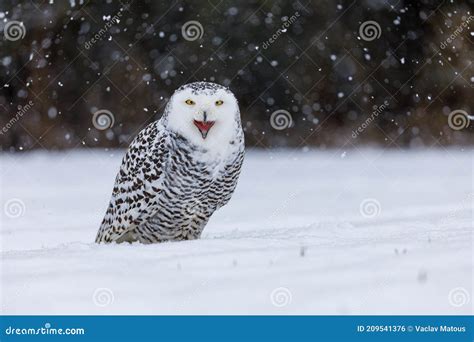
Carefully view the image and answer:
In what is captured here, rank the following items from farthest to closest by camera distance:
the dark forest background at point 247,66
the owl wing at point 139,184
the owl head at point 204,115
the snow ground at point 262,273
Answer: the dark forest background at point 247,66 < the owl wing at point 139,184 < the owl head at point 204,115 < the snow ground at point 262,273

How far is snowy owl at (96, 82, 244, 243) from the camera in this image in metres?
4.84

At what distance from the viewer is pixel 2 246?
281 inches

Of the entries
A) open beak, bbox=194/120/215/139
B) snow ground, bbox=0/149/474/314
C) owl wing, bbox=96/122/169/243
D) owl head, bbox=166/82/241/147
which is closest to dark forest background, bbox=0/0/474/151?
snow ground, bbox=0/149/474/314

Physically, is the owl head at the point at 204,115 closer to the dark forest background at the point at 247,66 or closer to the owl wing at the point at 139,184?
the owl wing at the point at 139,184

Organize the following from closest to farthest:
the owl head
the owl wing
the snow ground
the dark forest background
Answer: the snow ground, the owl head, the owl wing, the dark forest background

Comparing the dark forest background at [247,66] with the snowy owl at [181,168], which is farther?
the dark forest background at [247,66]

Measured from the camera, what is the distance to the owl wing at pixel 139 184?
5.04m

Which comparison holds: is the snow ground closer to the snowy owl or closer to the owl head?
the snowy owl

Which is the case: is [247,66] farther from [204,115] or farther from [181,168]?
[204,115]

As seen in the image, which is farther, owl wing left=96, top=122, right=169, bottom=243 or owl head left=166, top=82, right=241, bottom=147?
owl wing left=96, top=122, right=169, bottom=243

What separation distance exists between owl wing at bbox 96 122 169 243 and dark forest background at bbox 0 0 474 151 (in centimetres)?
874

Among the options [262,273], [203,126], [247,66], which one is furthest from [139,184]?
[247,66]

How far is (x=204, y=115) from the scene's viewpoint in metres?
4.77

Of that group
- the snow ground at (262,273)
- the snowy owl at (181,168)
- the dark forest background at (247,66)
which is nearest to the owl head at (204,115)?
the snowy owl at (181,168)
